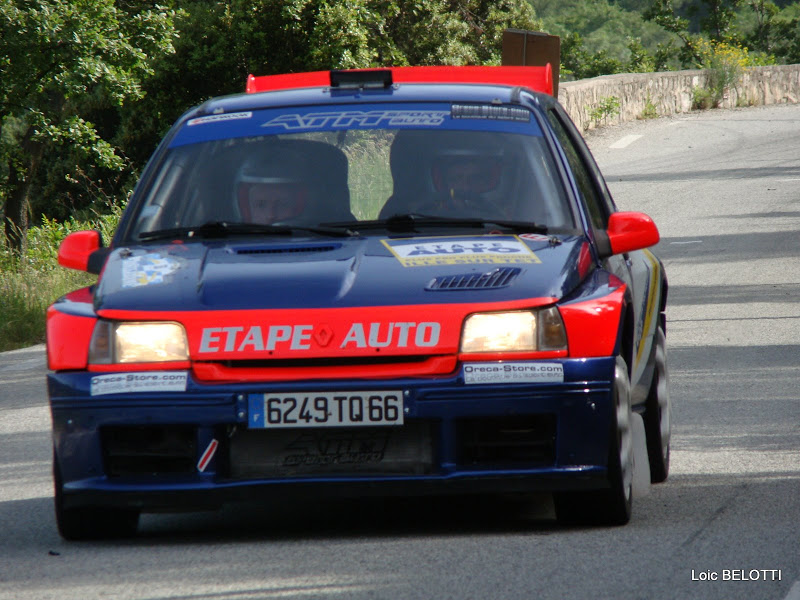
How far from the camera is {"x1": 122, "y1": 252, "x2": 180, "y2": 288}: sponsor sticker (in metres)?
4.79

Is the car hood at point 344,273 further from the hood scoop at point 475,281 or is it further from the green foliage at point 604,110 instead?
the green foliage at point 604,110

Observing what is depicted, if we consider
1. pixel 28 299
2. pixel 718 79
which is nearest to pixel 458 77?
pixel 28 299

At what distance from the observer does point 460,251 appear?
192 inches

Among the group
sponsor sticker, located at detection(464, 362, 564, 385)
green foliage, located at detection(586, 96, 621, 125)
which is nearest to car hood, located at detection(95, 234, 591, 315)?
sponsor sticker, located at detection(464, 362, 564, 385)

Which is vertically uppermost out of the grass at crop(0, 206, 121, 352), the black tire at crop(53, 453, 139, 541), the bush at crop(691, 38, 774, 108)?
the black tire at crop(53, 453, 139, 541)

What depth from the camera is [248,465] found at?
455 cm

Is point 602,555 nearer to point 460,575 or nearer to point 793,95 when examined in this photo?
point 460,575

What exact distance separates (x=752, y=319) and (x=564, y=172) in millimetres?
6040

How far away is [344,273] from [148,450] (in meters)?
0.82

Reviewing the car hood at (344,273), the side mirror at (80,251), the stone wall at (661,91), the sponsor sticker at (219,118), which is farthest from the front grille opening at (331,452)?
the stone wall at (661,91)

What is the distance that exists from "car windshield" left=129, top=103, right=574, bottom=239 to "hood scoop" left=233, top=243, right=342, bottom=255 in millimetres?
228

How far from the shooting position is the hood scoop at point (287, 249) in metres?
4.96

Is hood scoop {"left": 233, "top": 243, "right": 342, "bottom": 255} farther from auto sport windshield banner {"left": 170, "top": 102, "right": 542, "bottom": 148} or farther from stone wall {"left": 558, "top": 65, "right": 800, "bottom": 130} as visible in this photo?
stone wall {"left": 558, "top": 65, "right": 800, "bottom": 130}

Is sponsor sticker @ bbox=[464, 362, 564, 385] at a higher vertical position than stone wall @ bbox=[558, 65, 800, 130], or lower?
higher
